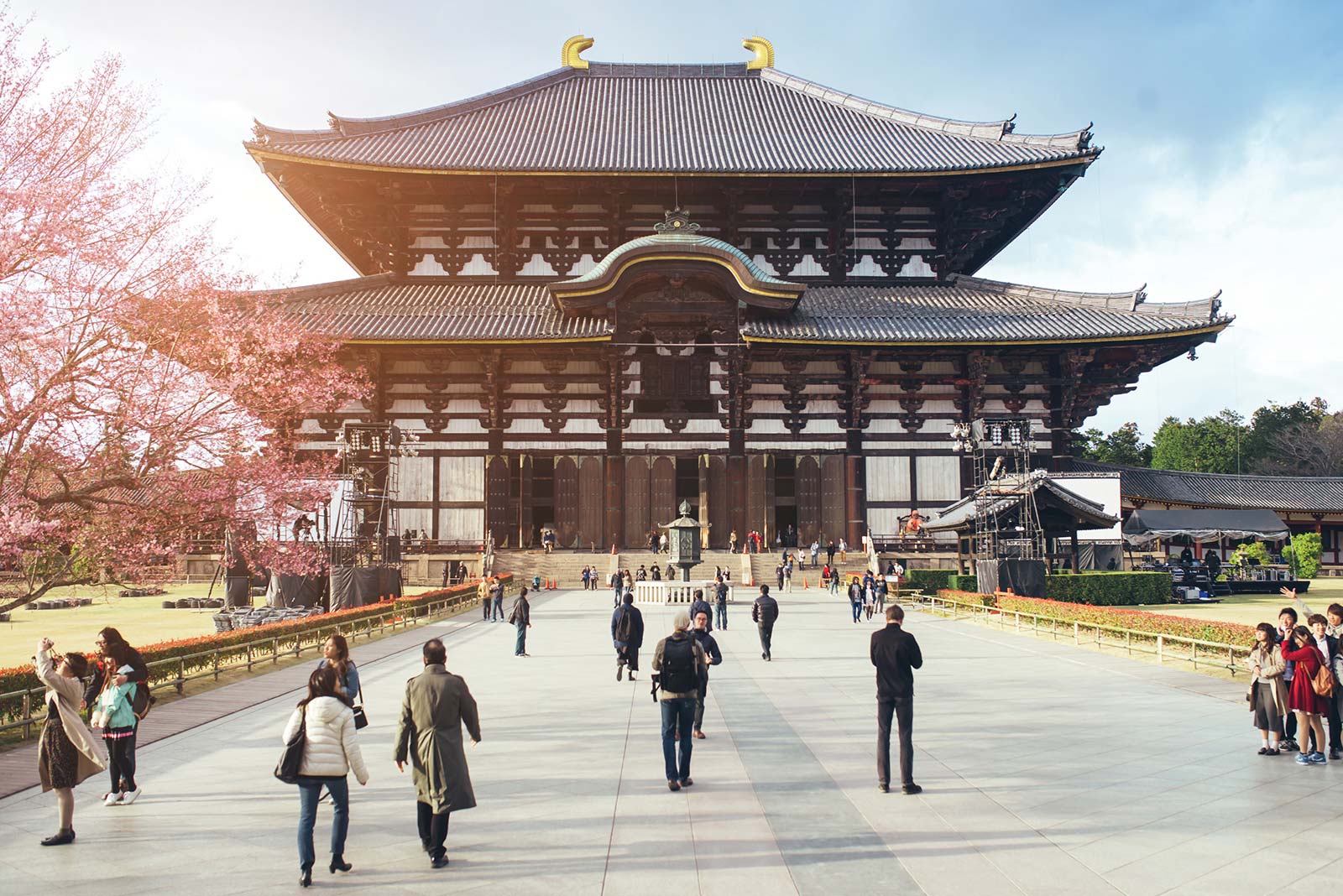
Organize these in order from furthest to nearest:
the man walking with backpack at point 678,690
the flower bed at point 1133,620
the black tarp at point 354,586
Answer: the black tarp at point 354,586 → the flower bed at point 1133,620 → the man walking with backpack at point 678,690

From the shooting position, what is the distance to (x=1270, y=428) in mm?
83750

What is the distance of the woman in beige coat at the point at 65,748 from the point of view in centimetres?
786

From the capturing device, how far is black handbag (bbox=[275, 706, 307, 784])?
22.4 feet

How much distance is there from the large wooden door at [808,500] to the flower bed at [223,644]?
1842 cm

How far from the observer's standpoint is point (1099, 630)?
69.1ft

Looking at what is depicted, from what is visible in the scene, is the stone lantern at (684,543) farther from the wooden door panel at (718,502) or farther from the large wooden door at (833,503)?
the large wooden door at (833,503)

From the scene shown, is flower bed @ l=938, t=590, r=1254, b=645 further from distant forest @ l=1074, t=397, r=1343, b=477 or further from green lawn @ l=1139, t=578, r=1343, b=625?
distant forest @ l=1074, t=397, r=1343, b=477

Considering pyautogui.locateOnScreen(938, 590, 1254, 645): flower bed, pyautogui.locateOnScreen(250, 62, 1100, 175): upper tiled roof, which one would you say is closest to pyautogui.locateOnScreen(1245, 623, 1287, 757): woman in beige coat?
pyautogui.locateOnScreen(938, 590, 1254, 645): flower bed

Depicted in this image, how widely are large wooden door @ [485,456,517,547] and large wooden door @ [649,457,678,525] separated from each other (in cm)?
615

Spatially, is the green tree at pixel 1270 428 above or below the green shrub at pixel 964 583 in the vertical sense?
above

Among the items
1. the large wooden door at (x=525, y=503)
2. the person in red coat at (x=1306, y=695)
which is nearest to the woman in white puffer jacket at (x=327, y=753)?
the person in red coat at (x=1306, y=695)

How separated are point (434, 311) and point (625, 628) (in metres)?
28.0

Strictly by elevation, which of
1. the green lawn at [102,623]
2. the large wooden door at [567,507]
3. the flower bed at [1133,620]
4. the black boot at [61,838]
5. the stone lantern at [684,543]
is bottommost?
the green lawn at [102,623]

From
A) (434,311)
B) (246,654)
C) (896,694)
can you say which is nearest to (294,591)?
(246,654)
